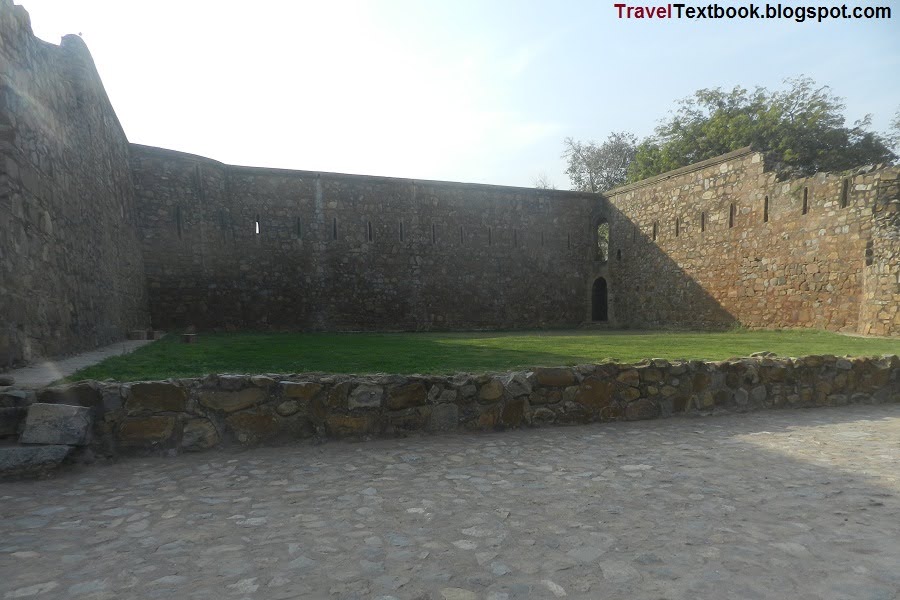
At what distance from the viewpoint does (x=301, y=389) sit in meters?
3.81

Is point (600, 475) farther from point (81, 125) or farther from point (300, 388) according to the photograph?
point (81, 125)

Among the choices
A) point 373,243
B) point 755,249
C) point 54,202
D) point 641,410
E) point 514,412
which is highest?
point 373,243

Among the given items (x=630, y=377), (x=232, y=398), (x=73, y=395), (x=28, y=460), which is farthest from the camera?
(x=630, y=377)

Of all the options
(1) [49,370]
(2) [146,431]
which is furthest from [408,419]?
(1) [49,370]

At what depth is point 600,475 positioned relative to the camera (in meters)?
3.12

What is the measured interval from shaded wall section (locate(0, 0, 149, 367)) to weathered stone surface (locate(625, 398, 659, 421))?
5.77 metres

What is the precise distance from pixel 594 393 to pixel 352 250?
40.1 feet

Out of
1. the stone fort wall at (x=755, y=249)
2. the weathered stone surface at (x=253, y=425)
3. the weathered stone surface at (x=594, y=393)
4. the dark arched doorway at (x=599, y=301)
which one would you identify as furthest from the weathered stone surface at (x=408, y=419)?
the dark arched doorway at (x=599, y=301)

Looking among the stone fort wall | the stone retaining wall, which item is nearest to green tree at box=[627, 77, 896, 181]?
the stone fort wall

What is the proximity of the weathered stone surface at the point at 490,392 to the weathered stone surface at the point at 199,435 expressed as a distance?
2160 millimetres

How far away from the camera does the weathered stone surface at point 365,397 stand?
12.9 ft

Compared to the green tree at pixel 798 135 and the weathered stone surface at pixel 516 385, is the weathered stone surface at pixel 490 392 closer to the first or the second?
the weathered stone surface at pixel 516 385

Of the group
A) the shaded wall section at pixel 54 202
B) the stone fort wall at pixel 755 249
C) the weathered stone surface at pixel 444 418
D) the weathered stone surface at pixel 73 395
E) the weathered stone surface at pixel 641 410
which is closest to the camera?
the weathered stone surface at pixel 73 395

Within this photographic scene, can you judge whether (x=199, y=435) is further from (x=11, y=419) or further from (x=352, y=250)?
(x=352, y=250)
